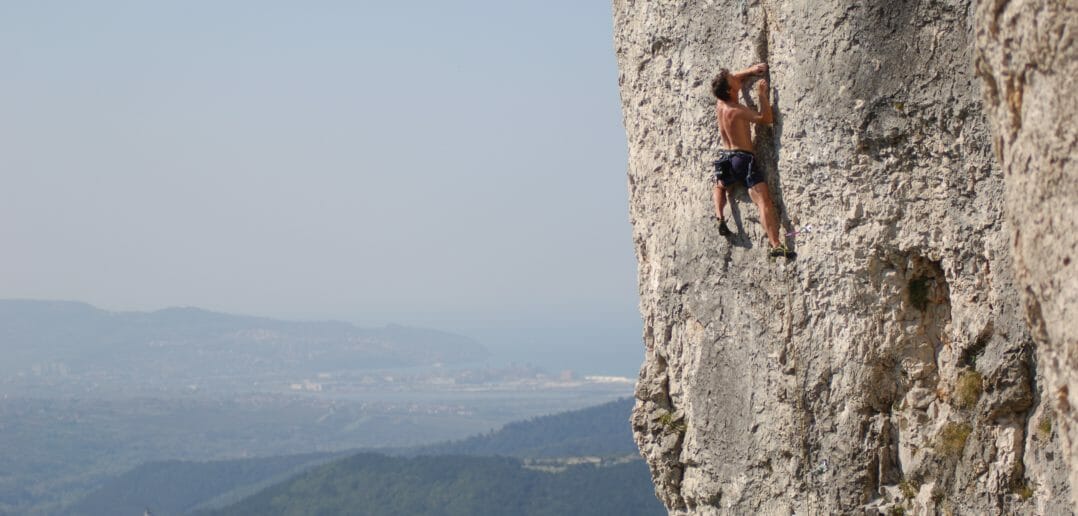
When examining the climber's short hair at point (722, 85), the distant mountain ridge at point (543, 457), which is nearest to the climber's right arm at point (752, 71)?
the climber's short hair at point (722, 85)

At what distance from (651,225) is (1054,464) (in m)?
5.68

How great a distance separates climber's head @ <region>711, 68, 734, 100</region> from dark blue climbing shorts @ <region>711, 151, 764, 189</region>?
0.59 m

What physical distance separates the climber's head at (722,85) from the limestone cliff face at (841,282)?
381mm

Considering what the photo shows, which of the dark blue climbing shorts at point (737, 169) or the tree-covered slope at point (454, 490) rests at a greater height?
the dark blue climbing shorts at point (737, 169)

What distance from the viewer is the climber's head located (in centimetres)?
1499

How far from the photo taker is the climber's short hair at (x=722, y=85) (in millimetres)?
14992

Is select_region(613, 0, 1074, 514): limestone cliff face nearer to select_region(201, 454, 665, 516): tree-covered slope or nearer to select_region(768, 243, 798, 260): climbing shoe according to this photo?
select_region(768, 243, 798, 260): climbing shoe

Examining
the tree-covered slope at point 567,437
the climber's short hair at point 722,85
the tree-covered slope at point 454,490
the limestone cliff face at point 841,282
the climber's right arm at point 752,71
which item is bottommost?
the tree-covered slope at point 454,490

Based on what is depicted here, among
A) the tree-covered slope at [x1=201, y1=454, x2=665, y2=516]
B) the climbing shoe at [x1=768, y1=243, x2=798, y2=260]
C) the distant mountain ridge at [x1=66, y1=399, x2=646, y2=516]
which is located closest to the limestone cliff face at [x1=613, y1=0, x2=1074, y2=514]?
the climbing shoe at [x1=768, y1=243, x2=798, y2=260]

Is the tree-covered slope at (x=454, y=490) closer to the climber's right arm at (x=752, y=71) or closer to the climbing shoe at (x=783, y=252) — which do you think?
the climbing shoe at (x=783, y=252)

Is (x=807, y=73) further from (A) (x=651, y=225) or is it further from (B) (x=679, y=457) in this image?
(B) (x=679, y=457)

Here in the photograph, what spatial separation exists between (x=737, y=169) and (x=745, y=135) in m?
0.36

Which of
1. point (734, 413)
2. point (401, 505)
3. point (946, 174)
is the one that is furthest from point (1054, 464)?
point (401, 505)

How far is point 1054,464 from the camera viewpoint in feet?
41.9
